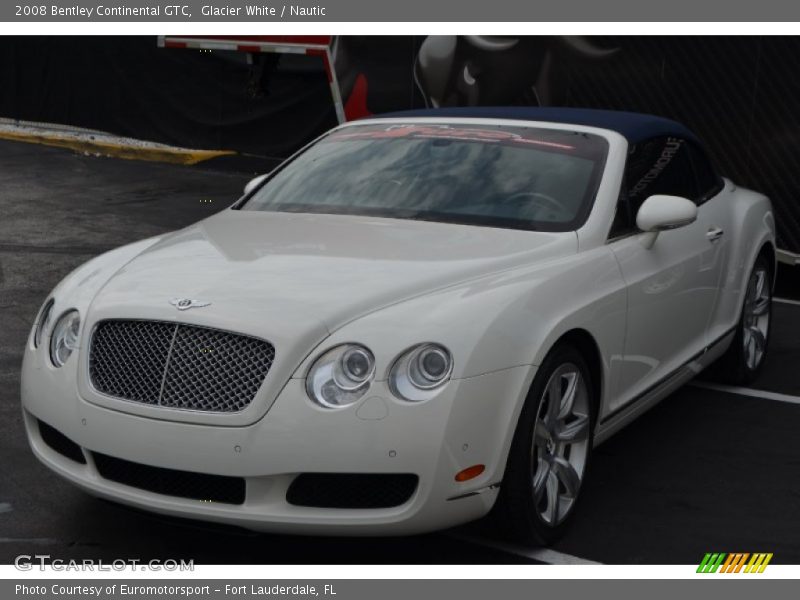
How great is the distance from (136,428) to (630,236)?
2.36 m

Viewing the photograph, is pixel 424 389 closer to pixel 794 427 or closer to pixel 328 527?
pixel 328 527

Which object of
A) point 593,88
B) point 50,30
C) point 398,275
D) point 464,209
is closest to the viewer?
point 398,275

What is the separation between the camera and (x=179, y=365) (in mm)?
4227

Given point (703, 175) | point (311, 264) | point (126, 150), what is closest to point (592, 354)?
point (311, 264)

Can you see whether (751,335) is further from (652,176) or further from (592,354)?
(592,354)

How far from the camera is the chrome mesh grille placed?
13.5 feet

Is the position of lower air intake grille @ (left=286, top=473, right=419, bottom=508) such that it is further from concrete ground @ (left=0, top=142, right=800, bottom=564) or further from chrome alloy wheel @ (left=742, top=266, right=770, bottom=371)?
chrome alloy wheel @ (left=742, top=266, right=770, bottom=371)

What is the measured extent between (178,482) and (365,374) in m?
0.73

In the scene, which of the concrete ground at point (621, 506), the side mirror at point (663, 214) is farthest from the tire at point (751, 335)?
the side mirror at point (663, 214)

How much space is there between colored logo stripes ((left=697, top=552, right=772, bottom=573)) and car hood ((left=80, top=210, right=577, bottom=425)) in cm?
129

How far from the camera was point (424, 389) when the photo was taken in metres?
4.06

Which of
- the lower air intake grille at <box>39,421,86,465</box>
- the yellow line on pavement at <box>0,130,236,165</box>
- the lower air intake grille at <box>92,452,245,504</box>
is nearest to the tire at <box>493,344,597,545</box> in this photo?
the lower air intake grille at <box>92,452,245,504</box>

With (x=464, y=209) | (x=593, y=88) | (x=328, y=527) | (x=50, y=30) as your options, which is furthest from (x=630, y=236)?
(x=50, y=30)

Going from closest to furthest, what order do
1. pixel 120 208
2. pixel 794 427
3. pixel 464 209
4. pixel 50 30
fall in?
pixel 464 209
pixel 794 427
pixel 120 208
pixel 50 30
